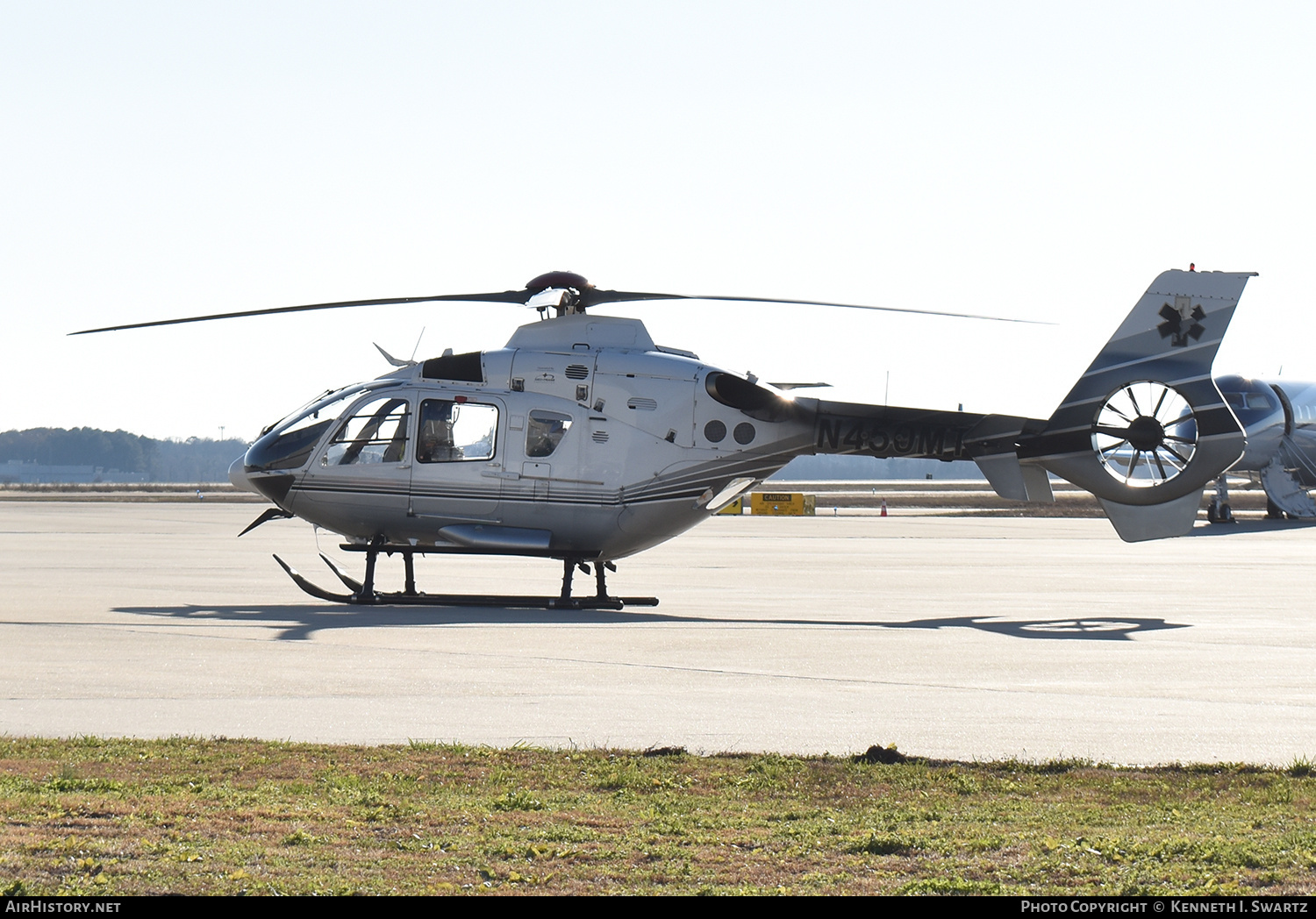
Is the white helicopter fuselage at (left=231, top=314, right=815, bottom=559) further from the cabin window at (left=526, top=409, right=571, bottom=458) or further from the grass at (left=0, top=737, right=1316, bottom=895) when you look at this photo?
the grass at (left=0, top=737, right=1316, bottom=895)

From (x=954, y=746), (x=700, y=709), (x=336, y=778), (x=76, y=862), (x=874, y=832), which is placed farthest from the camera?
(x=700, y=709)

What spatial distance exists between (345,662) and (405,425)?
6.14m

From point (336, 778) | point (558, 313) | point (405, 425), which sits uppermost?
point (558, 313)

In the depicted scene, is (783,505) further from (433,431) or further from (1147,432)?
(433,431)

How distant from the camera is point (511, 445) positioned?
16.8 metres

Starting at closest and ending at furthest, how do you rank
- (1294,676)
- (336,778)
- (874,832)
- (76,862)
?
(76,862)
(874,832)
(336,778)
(1294,676)

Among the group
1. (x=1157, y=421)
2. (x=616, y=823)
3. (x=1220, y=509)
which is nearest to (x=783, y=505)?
(x=1220, y=509)

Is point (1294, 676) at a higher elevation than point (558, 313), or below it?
below

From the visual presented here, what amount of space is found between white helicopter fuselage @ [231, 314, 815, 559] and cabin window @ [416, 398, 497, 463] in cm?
2

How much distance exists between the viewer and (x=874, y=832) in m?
5.73

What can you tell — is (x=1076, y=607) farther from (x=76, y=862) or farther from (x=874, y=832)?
(x=76, y=862)

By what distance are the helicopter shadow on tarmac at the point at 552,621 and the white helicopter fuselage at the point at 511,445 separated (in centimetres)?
138

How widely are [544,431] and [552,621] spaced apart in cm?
310

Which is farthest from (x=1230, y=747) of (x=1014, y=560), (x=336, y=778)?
(x=1014, y=560)
